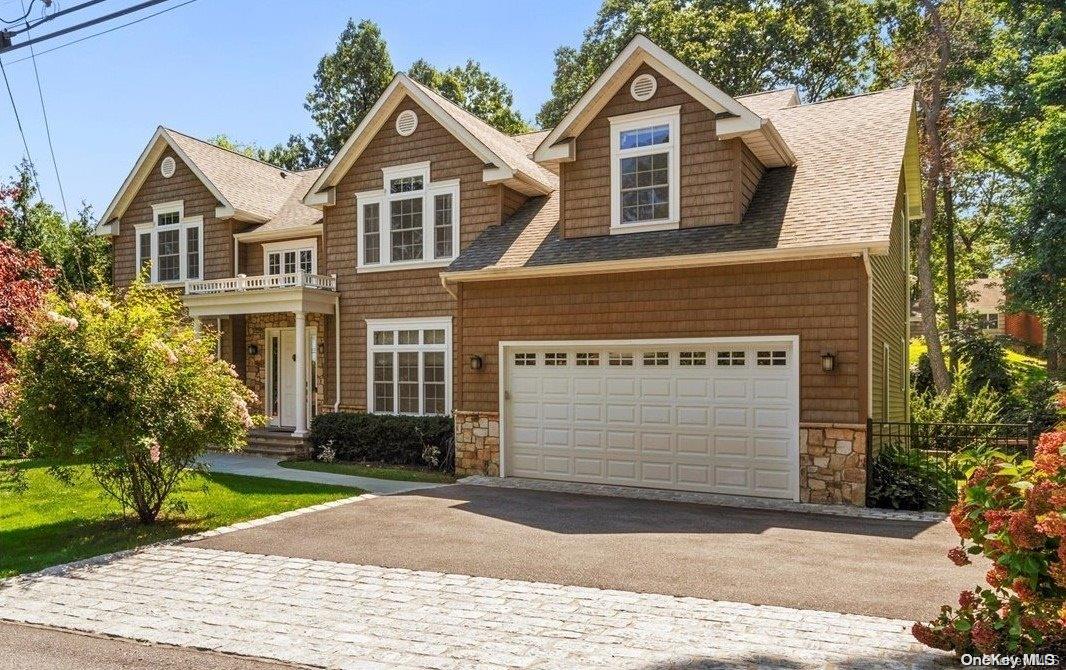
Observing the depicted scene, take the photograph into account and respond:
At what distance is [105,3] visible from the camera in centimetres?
916

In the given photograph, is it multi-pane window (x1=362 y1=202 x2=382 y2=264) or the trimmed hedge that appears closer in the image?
the trimmed hedge

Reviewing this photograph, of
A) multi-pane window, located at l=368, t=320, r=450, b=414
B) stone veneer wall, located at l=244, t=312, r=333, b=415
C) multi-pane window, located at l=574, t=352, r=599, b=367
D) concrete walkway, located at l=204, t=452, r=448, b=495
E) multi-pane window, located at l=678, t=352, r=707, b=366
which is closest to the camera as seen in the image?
multi-pane window, located at l=678, t=352, r=707, b=366

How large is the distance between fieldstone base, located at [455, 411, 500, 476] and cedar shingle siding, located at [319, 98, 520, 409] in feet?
10.3

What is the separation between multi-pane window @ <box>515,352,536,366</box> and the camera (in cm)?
1356

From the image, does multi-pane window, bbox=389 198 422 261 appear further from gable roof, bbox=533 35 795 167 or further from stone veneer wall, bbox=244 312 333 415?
gable roof, bbox=533 35 795 167

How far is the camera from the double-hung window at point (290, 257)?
63.6 ft

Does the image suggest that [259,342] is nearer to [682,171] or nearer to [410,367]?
[410,367]

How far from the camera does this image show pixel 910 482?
10766 mm

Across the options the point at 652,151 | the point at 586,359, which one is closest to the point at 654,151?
the point at 652,151

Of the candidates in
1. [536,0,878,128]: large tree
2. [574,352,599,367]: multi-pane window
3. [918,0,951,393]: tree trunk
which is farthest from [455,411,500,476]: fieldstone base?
[536,0,878,128]: large tree

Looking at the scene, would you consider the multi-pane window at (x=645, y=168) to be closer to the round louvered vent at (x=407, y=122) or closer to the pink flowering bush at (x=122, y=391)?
the round louvered vent at (x=407, y=122)

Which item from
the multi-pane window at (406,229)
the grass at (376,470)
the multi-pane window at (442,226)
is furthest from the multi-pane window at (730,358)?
the multi-pane window at (406,229)

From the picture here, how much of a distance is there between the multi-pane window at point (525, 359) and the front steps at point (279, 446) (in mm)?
6127

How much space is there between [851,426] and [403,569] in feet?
22.1
